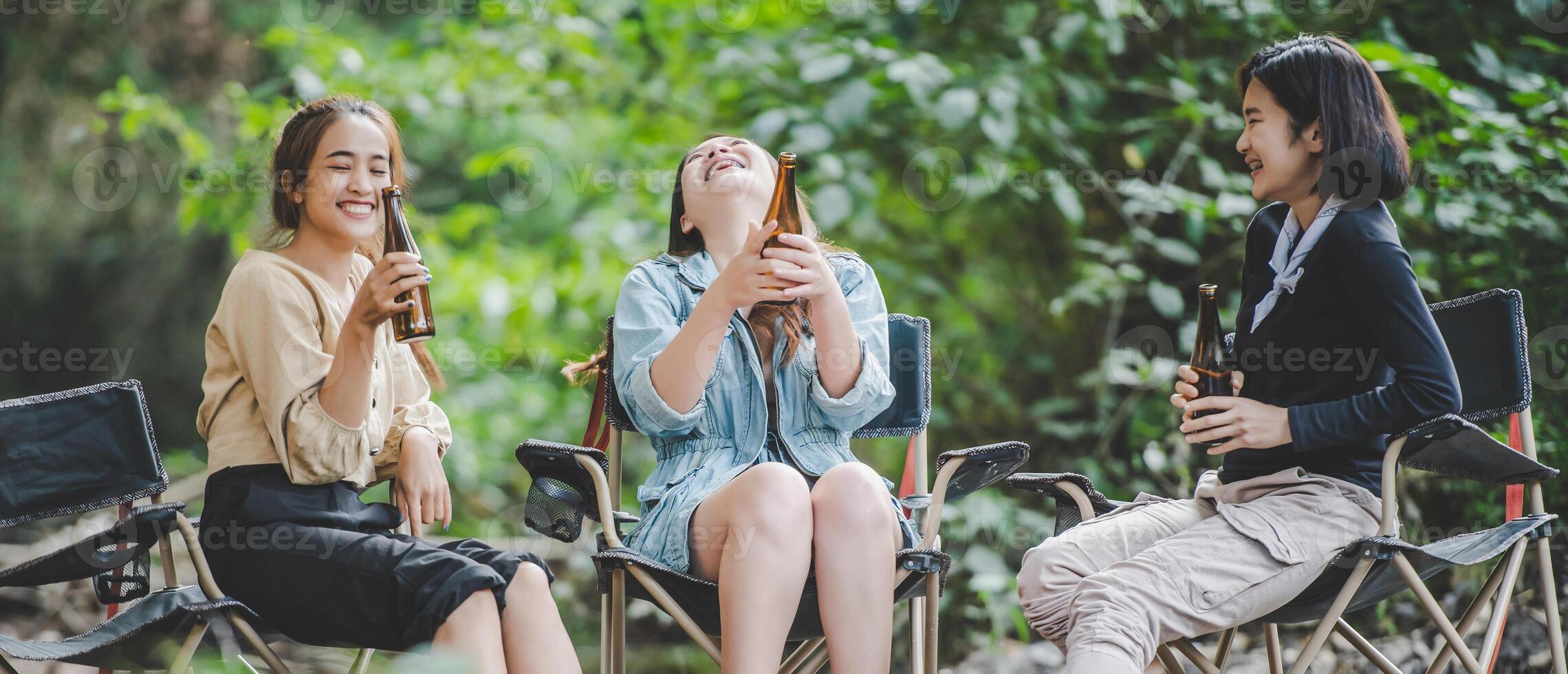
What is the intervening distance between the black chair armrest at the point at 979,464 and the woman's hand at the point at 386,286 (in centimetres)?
84

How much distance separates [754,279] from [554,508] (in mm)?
518

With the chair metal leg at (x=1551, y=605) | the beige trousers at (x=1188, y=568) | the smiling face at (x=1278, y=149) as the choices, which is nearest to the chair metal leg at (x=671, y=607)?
the beige trousers at (x=1188, y=568)

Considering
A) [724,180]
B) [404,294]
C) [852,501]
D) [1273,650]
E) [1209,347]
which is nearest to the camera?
[404,294]

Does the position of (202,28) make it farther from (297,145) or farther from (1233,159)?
(1233,159)

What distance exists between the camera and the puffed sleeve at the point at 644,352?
6.70 feet

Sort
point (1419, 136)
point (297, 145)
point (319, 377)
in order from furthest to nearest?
point (1419, 136)
point (297, 145)
point (319, 377)

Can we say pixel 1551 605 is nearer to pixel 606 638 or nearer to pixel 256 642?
pixel 606 638

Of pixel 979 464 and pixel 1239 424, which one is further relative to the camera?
pixel 979 464

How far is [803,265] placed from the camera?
1.93 meters

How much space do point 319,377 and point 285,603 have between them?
32 centimetres

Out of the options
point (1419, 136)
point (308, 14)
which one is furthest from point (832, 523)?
point (308, 14)

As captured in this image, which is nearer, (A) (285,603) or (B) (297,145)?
(A) (285,603)

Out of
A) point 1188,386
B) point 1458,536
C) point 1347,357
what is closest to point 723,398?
point 1188,386

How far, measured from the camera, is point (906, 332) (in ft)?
8.05
